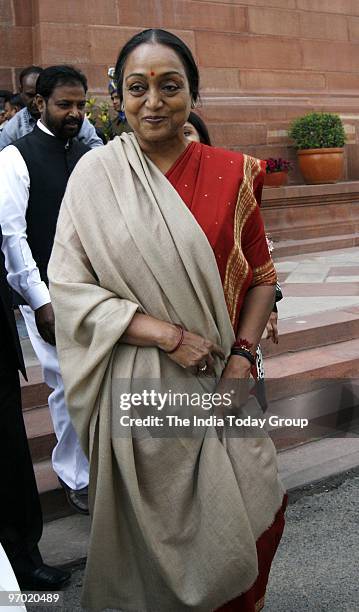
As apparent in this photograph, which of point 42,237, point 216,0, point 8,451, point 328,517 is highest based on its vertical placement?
point 216,0

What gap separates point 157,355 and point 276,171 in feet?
26.4

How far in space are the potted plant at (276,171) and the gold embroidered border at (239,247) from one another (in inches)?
300

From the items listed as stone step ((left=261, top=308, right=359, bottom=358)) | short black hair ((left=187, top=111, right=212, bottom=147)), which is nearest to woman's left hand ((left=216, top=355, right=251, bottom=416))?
short black hair ((left=187, top=111, right=212, bottom=147))

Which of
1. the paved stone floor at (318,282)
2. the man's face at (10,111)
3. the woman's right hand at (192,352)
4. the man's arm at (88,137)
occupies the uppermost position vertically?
the man's face at (10,111)

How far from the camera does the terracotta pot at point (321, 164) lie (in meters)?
10.5

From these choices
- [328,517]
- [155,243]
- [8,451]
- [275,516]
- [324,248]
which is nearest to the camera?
[155,243]

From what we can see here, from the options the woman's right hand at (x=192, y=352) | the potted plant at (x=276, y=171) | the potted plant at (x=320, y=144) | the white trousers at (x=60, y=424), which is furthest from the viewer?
the potted plant at (x=320, y=144)

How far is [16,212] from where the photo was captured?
11.2ft

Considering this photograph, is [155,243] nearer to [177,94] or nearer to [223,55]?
[177,94]

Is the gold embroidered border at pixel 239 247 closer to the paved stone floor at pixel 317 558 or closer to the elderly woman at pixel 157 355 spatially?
the elderly woman at pixel 157 355

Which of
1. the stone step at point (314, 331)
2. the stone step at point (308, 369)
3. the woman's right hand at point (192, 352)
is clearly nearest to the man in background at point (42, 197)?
the woman's right hand at point (192, 352)

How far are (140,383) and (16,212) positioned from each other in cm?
142

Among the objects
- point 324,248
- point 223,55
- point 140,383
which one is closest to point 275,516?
point 140,383

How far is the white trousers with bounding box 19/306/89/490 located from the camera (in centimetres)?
369
